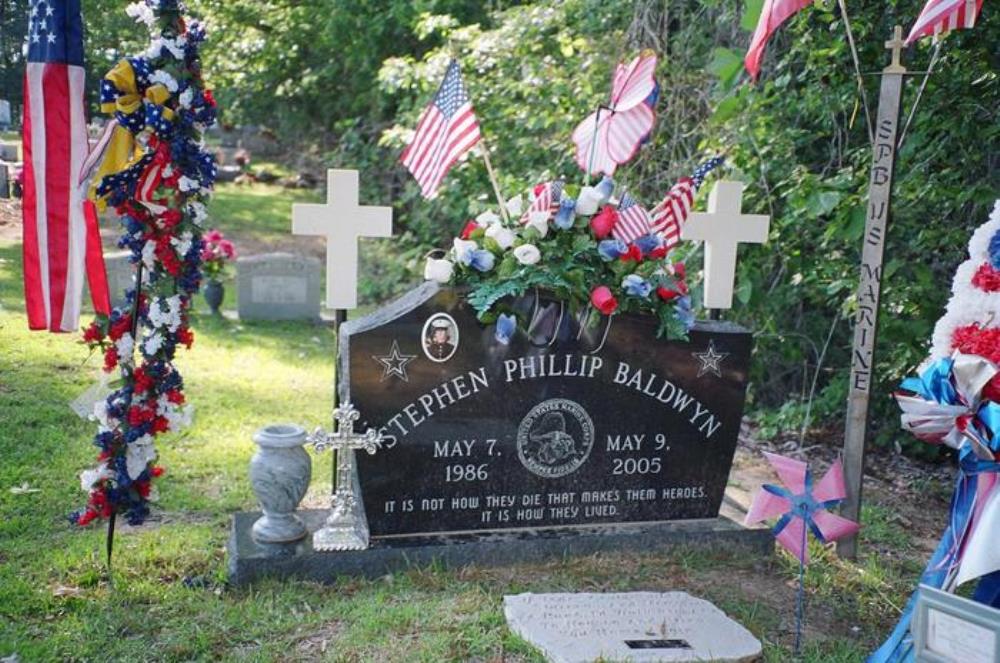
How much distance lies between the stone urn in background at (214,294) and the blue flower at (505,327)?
304 inches

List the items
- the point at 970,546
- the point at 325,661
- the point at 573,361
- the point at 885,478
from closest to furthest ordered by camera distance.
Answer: the point at 970,546, the point at 325,661, the point at 573,361, the point at 885,478

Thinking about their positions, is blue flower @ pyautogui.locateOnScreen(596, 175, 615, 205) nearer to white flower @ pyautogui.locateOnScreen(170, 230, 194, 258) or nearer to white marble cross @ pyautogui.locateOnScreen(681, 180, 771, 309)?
white marble cross @ pyautogui.locateOnScreen(681, 180, 771, 309)

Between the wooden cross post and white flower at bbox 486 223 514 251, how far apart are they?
72.4 inches

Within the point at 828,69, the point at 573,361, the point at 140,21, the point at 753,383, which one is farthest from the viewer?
the point at 753,383

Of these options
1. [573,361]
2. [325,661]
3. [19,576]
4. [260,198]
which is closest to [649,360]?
[573,361]

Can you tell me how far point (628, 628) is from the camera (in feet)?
13.6

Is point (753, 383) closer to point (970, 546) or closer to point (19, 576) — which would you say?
point (970, 546)

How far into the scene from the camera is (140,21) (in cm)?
440

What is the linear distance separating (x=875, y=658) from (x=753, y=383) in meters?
5.42

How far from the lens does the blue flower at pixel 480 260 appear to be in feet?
15.7

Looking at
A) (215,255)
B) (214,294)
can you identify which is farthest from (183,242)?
(214,294)

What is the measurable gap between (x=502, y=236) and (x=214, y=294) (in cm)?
774

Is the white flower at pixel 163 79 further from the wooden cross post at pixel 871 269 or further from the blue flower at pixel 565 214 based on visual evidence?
the wooden cross post at pixel 871 269

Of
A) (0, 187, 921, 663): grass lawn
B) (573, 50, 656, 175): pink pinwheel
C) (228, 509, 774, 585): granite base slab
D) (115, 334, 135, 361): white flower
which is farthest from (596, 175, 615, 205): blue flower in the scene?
(115, 334, 135, 361): white flower
